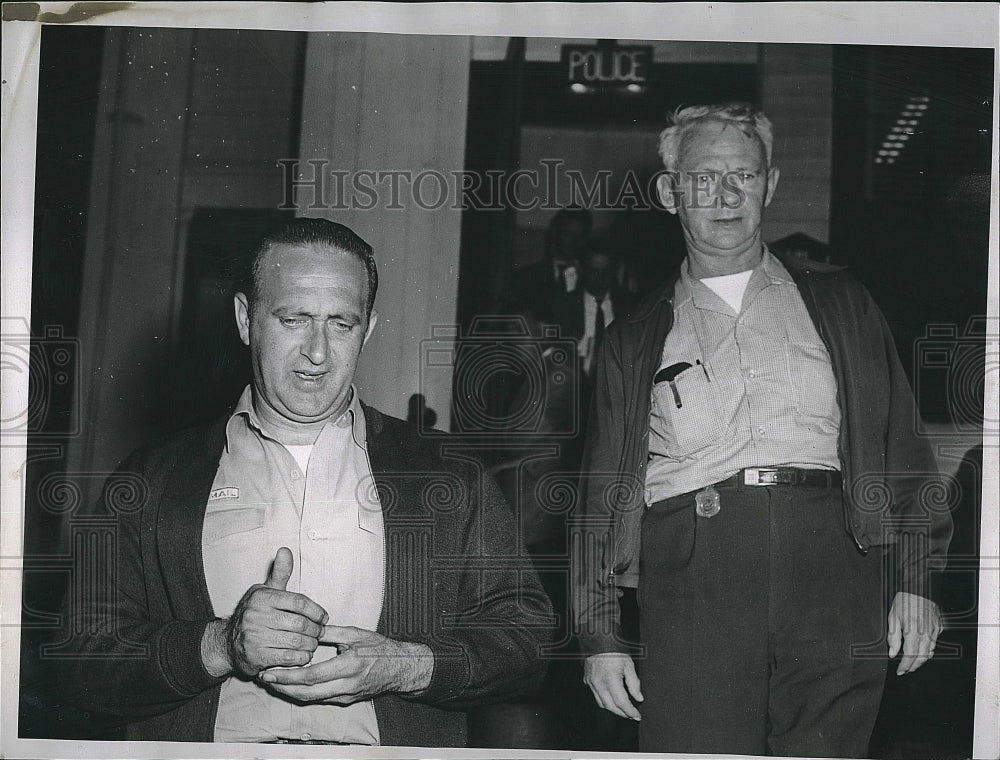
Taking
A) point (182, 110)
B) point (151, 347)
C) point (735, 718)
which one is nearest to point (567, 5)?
point (182, 110)

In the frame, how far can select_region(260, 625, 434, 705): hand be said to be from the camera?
2074 mm

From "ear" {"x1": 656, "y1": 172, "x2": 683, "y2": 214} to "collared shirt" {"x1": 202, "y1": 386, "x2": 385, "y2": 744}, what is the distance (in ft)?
2.96

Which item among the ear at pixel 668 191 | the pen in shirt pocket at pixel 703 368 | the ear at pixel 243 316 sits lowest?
the pen in shirt pocket at pixel 703 368

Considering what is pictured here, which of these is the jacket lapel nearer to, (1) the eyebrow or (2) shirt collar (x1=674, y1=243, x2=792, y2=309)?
(1) the eyebrow

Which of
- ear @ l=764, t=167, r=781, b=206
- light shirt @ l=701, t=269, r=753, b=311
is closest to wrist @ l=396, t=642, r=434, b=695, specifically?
light shirt @ l=701, t=269, r=753, b=311

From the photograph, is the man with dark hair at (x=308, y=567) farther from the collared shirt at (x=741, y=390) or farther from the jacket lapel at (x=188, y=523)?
the collared shirt at (x=741, y=390)

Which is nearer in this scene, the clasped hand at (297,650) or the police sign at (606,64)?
the clasped hand at (297,650)

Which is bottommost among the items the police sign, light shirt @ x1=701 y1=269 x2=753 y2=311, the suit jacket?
the suit jacket

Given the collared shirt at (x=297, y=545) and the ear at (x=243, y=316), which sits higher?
the ear at (x=243, y=316)

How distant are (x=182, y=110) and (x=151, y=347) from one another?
1.82 feet

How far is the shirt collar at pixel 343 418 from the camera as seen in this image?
7.02ft

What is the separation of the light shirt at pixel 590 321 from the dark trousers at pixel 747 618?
0.36 m

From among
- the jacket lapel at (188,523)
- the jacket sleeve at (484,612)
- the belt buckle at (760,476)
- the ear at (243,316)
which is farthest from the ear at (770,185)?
the jacket lapel at (188,523)

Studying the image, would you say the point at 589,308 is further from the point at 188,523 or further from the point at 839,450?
the point at 188,523
